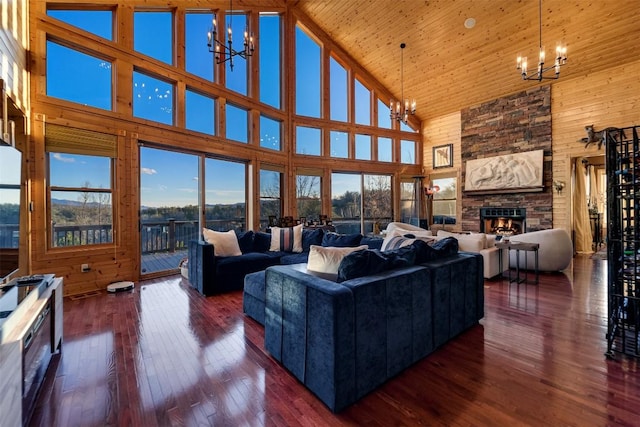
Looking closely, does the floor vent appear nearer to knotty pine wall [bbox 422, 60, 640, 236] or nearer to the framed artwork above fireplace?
the framed artwork above fireplace

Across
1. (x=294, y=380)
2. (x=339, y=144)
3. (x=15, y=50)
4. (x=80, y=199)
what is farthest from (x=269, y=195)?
(x=294, y=380)

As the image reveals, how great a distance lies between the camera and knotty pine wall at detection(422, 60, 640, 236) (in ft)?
19.7

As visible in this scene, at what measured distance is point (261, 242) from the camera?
5258mm

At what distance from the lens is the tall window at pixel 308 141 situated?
7.77 meters

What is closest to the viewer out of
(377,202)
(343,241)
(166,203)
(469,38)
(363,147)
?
(343,241)

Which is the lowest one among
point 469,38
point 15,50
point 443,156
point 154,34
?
point 443,156

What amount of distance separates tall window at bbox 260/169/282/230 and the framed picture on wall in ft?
18.1

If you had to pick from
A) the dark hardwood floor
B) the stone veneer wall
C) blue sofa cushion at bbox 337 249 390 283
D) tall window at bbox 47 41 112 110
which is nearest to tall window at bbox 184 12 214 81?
tall window at bbox 47 41 112 110

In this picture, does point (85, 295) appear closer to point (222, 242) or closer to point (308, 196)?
point (222, 242)

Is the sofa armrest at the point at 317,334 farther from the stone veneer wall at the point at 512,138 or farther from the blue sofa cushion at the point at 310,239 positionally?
the stone veneer wall at the point at 512,138

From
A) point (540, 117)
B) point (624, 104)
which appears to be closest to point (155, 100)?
point (540, 117)

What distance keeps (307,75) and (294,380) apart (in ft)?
25.8

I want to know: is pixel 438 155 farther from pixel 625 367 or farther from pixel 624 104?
pixel 625 367

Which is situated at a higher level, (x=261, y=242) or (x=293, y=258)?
(x=261, y=242)
